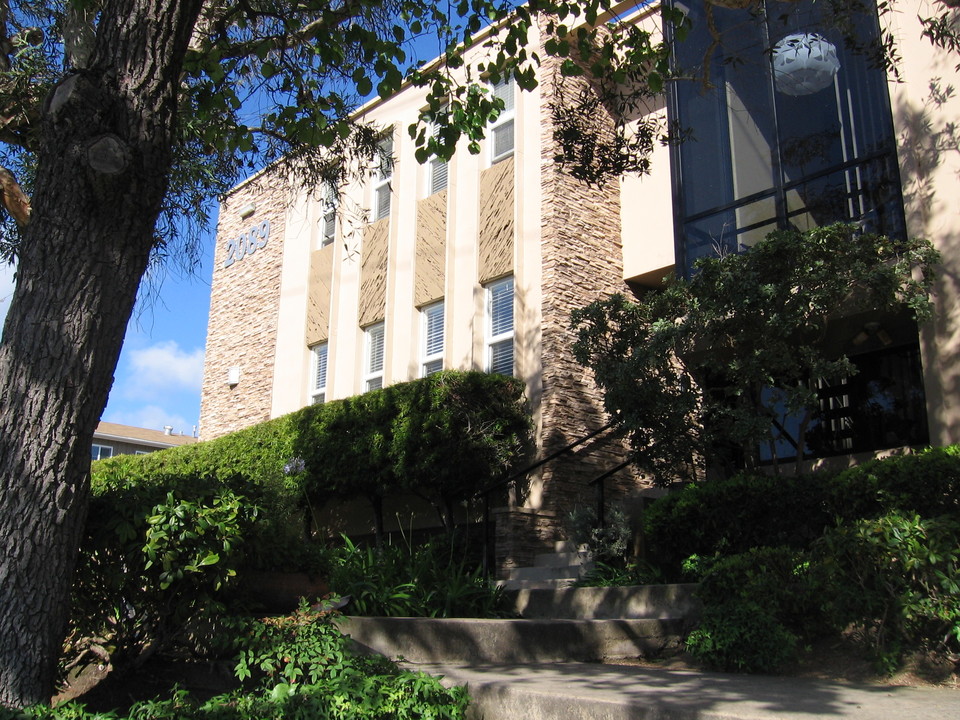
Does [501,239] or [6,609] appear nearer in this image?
[6,609]

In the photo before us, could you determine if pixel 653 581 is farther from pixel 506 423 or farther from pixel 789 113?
pixel 789 113

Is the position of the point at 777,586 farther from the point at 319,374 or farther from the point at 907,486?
the point at 319,374

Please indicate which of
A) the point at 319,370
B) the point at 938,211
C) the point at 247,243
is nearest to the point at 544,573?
the point at 938,211

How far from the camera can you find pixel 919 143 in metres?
9.48

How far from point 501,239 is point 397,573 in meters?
6.73

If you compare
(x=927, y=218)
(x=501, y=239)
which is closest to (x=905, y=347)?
(x=927, y=218)

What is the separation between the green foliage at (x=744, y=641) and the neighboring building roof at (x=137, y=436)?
39145 millimetres

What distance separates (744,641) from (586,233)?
8573 millimetres

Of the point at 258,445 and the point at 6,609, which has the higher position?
the point at 258,445

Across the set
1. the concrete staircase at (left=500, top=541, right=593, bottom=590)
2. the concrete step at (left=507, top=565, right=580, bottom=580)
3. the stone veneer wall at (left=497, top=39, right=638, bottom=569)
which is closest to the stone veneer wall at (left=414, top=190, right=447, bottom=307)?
the stone veneer wall at (left=497, top=39, right=638, bottom=569)

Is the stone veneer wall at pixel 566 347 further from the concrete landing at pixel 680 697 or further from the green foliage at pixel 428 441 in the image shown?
the concrete landing at pixel 680 697

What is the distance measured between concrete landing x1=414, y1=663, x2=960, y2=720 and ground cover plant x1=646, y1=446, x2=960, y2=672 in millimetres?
292

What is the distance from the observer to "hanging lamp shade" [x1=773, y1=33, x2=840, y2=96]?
34.4ft

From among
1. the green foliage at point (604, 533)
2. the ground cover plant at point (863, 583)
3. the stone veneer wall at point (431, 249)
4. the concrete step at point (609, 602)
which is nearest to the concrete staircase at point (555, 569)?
the green foliage at point (604, 533)
